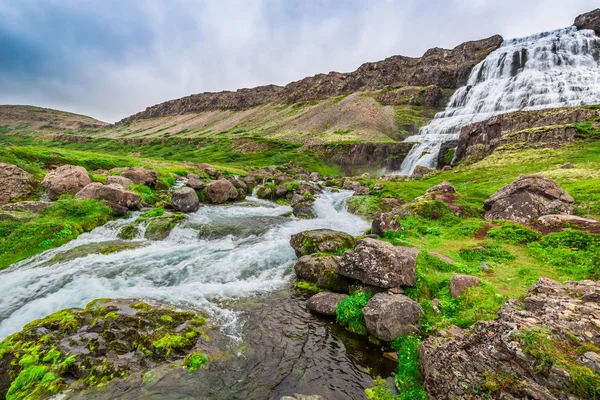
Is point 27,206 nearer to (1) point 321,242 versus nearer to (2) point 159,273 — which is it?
(2) point 159,273

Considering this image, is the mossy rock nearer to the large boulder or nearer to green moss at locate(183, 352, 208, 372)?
green moss at locate(183, 352, 208, 372)

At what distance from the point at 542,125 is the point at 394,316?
5333 cm

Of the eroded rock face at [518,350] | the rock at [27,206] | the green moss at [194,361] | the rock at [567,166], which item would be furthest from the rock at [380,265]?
the rock at [567,166]

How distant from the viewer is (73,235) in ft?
58.0

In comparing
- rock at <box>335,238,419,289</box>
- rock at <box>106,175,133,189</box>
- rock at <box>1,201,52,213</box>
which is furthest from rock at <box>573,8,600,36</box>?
rock at <box>1,201,52,213</box>

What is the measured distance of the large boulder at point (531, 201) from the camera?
15.8m

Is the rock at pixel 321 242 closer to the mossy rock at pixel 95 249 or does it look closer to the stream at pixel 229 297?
the stream at pixel 229 297

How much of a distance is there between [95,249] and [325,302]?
1421 centimetres

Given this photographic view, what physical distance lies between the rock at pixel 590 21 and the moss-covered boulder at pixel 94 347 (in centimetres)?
14465

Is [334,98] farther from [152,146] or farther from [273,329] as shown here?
[273,329]

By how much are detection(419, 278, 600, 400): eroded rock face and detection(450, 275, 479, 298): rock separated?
2.18 metres

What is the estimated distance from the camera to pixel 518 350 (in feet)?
17.4

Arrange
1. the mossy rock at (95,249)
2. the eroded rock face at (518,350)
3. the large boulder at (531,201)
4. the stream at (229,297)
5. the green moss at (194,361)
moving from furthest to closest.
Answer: the large boulder at (531,201) → the mossy rock at (95,249) → the green moss at (194,361) → the stream at (229,297) → the eroded rock face at (518,350)

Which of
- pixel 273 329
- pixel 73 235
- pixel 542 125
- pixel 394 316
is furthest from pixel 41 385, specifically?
pixel 542 125
